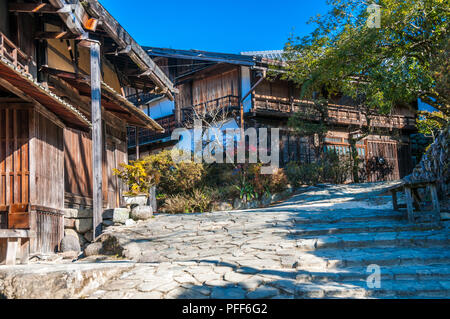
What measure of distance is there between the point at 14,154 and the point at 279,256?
5539 millimetres

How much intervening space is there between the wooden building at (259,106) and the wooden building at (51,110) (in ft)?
30.7

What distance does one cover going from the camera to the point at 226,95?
75.9ft

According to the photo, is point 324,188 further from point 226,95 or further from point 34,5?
point 34,5

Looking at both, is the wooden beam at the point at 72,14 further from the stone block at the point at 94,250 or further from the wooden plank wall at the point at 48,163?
the stone block at the point at 94,250

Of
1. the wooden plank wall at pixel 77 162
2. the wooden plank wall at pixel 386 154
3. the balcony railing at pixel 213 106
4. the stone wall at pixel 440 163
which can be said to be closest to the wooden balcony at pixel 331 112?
the wooden plank wall at pixel 386 154

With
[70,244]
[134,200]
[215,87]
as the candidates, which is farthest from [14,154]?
[215,87]

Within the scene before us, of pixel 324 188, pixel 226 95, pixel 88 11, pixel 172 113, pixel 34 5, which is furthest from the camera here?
pixel 172 113

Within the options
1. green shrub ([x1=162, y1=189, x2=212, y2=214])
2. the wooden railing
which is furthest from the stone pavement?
green shrub ([x1=162, y1=189, x2=212, y2=214])

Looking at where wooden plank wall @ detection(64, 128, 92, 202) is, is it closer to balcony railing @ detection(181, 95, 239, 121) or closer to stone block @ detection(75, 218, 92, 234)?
stone block @ detection(75, 218, 92, 234)

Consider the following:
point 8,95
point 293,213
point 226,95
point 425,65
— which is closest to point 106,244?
point 8,95

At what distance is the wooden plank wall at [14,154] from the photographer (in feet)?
28.5

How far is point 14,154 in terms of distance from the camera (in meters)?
8.76
